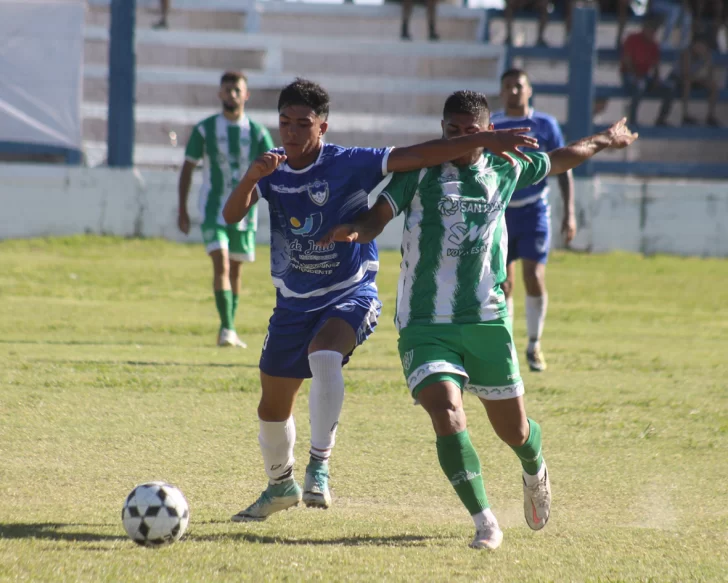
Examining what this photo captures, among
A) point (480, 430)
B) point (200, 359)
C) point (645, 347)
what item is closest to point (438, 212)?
point (480, 430)

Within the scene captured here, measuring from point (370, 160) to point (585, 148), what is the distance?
41.9 inches

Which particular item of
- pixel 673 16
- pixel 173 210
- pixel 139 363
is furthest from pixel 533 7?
pixel 139 363

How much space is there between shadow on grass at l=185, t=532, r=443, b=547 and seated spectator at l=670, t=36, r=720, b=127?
58.0 feet

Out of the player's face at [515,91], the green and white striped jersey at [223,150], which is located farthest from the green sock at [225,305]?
the player's face at [515,91]

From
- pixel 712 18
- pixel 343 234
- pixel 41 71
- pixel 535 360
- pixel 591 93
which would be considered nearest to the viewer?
pixel 343 234

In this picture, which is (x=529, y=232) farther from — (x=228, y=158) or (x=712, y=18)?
(x=712, y=18)

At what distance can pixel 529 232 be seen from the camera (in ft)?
31.7

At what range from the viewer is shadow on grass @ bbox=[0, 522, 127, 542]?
4.71 metres

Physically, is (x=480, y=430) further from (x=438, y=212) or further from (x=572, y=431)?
(x=438, y=212)

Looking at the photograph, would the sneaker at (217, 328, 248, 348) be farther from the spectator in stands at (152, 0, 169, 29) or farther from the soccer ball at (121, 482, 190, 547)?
the spectator in stands at (152, 0, 169, 29)

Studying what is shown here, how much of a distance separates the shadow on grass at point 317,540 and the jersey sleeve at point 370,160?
1571 millimetres

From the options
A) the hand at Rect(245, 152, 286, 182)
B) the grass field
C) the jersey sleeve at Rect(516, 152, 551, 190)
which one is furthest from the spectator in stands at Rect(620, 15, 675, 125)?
the hand at Rect(245, 152, 286, 182)

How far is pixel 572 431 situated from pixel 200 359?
11.5ft

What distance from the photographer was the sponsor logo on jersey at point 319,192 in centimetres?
530
